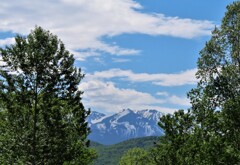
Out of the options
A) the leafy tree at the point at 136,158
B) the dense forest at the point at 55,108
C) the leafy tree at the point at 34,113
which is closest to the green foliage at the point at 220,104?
the dense forest at the point at 55,108

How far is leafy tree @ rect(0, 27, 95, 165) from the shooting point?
27812 millimetres

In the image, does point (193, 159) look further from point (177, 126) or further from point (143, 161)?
point (143, 161)

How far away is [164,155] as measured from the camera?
48.2 meters

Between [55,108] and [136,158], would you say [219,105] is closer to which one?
[55,108]

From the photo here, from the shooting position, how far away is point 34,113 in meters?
28.1

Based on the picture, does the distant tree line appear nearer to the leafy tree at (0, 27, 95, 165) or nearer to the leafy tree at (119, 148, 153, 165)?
the leafy tree at (0, 27, 95, 165)

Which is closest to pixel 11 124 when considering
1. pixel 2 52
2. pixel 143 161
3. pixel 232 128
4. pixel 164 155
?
pixel 2 52

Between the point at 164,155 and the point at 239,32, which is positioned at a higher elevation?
the point at 239,32

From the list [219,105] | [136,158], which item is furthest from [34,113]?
[136,158]

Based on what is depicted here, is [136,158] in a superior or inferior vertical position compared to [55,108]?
inferior

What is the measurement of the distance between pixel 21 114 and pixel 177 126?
910 inches

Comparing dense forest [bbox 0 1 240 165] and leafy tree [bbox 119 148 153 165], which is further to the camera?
leafy tree [bbox 119 148 153 165]

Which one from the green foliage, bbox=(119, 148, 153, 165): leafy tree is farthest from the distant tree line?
bbox=(119, 148, 153, 165): leafy tree

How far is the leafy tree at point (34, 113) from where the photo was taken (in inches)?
1095
